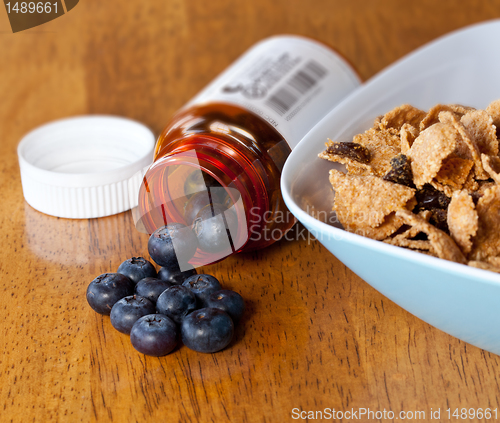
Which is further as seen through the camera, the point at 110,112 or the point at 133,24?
the point at 133,24

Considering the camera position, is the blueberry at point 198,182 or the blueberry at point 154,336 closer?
the blueberry at point 154,336

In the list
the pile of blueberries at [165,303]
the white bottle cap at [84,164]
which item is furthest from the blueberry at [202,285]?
the white bottle cap at [84,164]

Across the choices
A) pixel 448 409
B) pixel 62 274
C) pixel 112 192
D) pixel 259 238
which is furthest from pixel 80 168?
pixel 448 409

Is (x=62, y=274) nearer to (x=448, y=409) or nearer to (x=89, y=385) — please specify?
(x=89, y=385)

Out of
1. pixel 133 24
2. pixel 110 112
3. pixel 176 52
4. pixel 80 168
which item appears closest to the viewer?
pixel 80 168

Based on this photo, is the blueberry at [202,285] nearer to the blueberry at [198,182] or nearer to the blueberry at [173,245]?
the blueberry at [173,245]

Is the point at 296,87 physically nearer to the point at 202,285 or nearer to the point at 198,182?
the point at 198,182

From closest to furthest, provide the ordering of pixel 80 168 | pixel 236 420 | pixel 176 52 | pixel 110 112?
pixel 236 420 → pixel 80 168 → pixel 110 112 → pixel 176 52
